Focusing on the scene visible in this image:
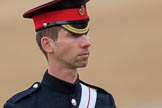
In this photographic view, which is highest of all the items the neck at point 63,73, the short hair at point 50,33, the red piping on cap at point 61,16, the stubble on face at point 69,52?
the red piping on cap at point 61,16

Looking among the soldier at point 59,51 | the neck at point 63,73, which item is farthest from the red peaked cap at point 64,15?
the neck at point 63,73

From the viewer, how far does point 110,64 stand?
8.41 m

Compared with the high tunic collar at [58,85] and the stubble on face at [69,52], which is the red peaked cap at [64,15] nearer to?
the stubble on face at [69,52]

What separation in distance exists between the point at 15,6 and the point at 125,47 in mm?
1443

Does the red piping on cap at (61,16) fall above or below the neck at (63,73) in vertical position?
above

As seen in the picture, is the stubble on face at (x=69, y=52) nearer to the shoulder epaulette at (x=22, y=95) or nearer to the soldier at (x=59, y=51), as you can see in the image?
the soldier at (x=59, y=51)

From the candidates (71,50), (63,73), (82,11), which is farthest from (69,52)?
(82,11)

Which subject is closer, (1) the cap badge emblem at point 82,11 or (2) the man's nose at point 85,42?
(2) the man's nose at point 85,42

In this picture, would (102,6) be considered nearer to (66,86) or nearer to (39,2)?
(39,2)

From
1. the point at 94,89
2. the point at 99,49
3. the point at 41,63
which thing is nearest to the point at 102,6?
the point at 99,49

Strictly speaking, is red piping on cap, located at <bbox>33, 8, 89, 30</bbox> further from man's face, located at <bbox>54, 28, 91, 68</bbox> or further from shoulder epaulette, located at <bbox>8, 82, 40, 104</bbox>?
shoulder epaulette, located at <bbox>8, 82, 40, 104</bbox>

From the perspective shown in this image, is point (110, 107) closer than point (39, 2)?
Yes

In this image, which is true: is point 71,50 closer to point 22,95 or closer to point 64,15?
point 64,15

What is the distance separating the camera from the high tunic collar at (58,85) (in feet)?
11.7
